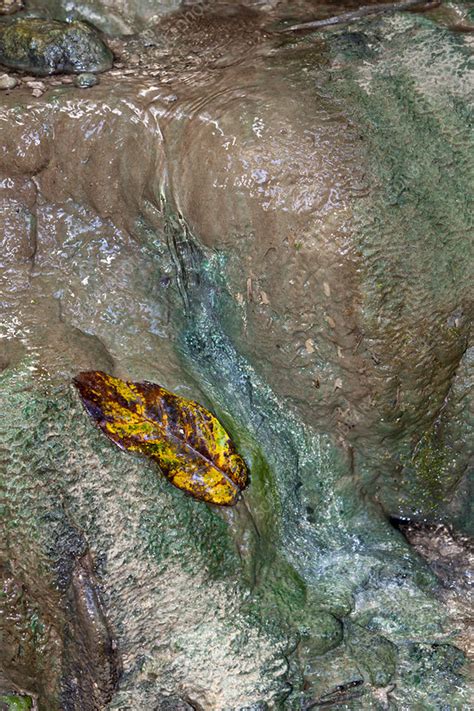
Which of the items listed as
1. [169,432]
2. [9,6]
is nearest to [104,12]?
[9,6]

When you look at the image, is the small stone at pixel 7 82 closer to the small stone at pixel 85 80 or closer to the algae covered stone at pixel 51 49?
the algae covered stone at pixel 51 49

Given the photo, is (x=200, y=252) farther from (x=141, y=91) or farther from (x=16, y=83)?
(x=16, y=83)

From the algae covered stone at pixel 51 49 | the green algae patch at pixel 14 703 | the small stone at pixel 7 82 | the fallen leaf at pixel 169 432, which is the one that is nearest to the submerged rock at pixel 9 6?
the algae covered stone at pixel 51 49

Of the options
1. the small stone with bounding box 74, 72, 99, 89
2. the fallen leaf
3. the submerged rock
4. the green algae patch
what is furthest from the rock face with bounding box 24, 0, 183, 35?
the green algae patch

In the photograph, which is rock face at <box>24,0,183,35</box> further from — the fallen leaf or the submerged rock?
the fallen leaf

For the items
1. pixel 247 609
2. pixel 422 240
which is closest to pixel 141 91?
pixel 422 240
